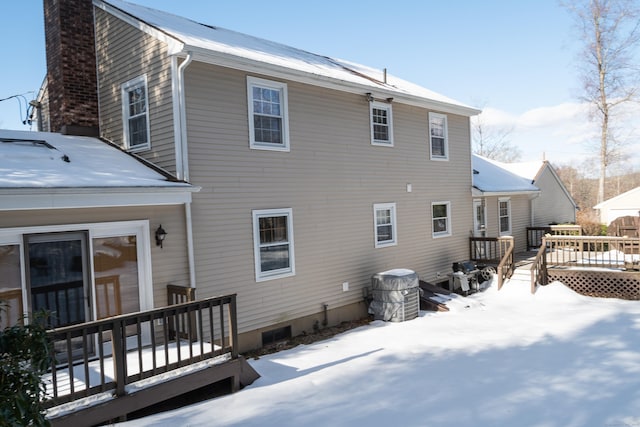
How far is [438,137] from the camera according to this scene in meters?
14.1

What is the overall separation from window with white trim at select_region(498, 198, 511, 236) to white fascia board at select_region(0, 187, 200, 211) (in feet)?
44.9

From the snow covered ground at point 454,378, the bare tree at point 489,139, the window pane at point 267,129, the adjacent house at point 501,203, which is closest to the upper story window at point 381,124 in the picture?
the window pane at point 267,129

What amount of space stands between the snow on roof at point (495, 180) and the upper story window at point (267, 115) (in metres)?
8.78

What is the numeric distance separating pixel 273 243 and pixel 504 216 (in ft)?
39.2

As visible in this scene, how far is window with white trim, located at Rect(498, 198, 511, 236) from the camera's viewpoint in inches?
706

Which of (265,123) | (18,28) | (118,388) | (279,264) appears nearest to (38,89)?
(18,28)

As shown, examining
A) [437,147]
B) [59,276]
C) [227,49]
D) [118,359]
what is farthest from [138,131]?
[437,147]

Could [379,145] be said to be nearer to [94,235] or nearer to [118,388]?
[94,235]

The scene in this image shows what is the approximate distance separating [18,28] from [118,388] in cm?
1482

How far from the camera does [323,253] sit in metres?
10.4

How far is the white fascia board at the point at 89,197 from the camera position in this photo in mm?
5871

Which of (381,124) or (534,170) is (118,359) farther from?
(534,170)

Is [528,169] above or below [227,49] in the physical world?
below

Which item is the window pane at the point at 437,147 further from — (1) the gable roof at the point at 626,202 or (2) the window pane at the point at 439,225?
(1) the gable roof at the point at 626,202
